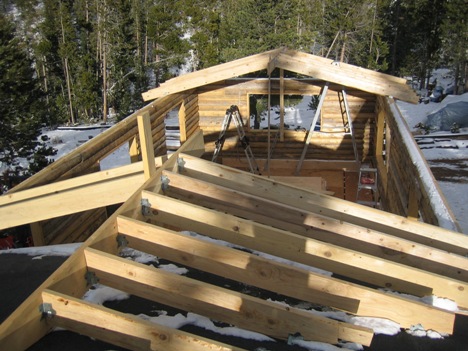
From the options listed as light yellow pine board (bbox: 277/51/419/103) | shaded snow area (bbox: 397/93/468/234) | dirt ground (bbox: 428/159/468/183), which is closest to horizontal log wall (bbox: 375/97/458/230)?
light yellow pine board (bbox: 277/51/419/103)

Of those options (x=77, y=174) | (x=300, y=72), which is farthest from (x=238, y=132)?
(x=77, y=174)

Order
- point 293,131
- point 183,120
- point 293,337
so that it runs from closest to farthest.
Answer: point 293,337, point 183,120, point 293,131

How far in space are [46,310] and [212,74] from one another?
7537 mm

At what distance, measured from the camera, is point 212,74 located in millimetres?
9297

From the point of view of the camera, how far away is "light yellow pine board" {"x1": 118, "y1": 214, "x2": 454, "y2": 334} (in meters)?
2.71

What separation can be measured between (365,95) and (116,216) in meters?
9.23

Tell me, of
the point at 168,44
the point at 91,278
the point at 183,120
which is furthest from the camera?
the point at 168,44

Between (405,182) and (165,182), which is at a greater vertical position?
(165,182)

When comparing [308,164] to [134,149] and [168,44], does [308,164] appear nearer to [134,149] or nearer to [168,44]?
[134,149]

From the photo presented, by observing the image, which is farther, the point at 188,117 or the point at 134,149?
the point at 188,117

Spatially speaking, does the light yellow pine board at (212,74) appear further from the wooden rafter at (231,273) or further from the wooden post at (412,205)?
the wooden rafter at (231,273)

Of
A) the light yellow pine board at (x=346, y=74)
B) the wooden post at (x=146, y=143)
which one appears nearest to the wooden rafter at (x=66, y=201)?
the wooden post at (x=146, y=143)

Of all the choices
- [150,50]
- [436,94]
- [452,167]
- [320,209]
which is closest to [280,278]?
[320,209]

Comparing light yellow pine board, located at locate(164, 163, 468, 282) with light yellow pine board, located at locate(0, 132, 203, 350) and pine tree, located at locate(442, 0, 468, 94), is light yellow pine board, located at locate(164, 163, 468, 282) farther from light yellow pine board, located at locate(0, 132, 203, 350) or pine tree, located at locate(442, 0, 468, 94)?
pine tree, located at locate(442, 0, 468, 94)
